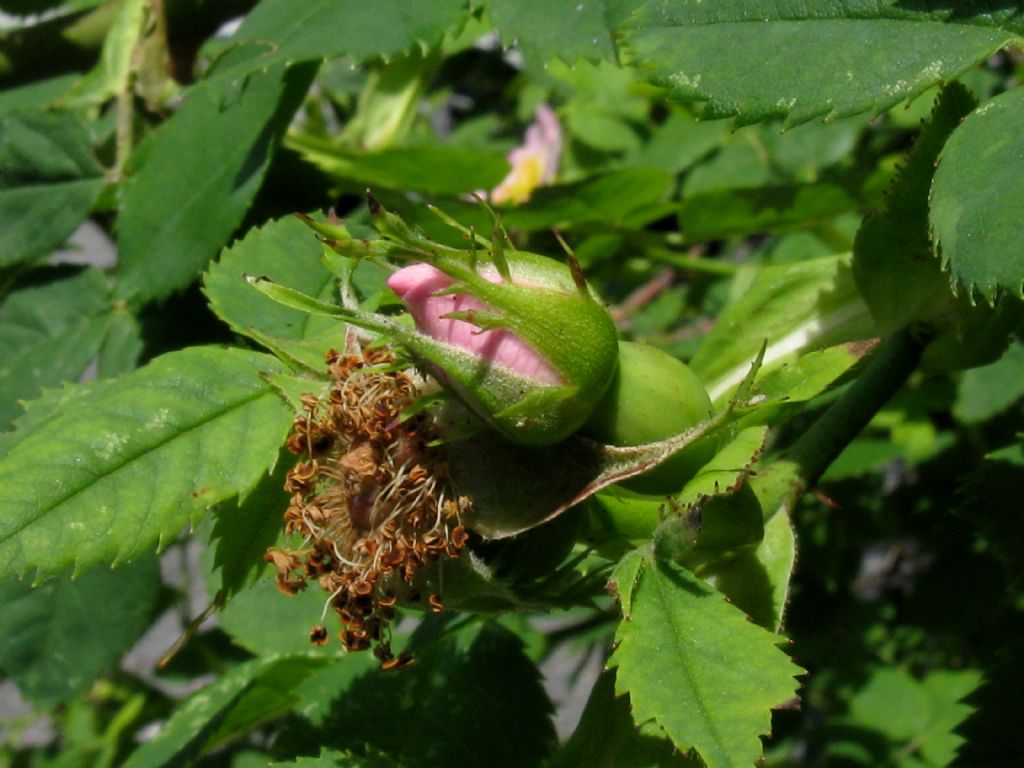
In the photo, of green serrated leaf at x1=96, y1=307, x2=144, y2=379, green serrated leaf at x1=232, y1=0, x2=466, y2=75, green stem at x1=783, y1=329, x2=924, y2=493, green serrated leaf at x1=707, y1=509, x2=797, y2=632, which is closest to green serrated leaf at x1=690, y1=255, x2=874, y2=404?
green stem at x1=783, y1=329, x2=924, y2=493

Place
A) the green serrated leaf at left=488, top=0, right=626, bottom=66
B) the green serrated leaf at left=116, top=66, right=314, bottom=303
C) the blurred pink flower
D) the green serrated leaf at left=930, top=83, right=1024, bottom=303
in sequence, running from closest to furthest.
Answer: the green serrated leaf at left=930, top=83, right=1024, bottom=303 < the green serrated leaf at left=488, top=0, right=626, bottom=66 < the green serrated leaf at left=116, top=66, right=314, bottom=303 < the blurred pink flower

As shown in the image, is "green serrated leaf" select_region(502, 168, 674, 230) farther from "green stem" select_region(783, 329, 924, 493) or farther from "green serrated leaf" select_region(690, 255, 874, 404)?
"green stem" select_region(783, 329, 924, 493)

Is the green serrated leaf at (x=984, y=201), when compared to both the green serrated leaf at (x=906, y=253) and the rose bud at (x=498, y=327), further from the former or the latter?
the rose bud at (x=498, y=327)

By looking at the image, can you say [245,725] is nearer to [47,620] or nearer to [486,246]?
[47,620]

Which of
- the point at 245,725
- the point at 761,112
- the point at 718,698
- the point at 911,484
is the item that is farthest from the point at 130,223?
the point at 911,484

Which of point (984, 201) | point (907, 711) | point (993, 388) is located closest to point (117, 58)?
point (984, 201)

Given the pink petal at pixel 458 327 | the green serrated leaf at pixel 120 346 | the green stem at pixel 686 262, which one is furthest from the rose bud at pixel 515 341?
the green stem at pixel 686 262
